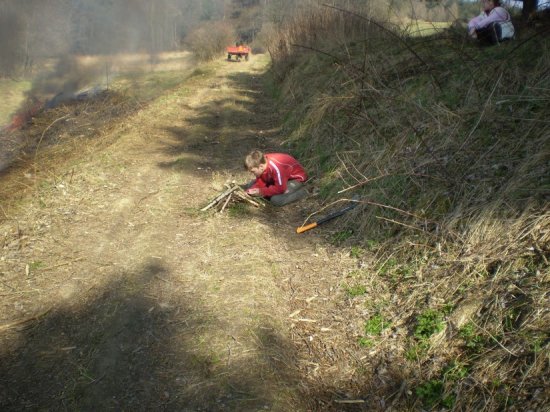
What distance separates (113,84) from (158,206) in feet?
30.9

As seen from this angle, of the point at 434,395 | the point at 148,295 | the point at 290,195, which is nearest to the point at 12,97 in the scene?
the point at 290,195

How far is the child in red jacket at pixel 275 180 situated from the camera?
5078mm

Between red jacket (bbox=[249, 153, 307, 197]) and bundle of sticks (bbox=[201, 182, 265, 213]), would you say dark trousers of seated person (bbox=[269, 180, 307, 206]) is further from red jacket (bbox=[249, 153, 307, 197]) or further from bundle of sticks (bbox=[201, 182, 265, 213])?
bundle of sticks (bbox=[201, 182, 265, 213])

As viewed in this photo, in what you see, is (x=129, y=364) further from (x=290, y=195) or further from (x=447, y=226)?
(x=290, y=195)

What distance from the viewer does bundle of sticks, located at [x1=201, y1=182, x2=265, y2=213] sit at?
499 cm

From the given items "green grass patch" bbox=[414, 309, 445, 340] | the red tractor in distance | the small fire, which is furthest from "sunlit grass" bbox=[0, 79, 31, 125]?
the red tractor in distance

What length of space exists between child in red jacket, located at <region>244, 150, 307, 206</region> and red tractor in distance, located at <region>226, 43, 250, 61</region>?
765 inches

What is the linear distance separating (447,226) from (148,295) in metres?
2.64

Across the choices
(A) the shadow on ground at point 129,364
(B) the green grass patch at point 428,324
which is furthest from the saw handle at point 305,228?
(B) the green grass patch at point 428,324

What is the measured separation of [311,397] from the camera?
8.77 feet

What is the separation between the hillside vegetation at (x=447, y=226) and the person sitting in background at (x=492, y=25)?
188 mm

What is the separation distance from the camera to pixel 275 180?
5.25 meters

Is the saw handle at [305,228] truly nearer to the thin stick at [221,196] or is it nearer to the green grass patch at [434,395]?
the thin stick at [221,196]

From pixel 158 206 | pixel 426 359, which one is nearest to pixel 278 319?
pixel 426 359
